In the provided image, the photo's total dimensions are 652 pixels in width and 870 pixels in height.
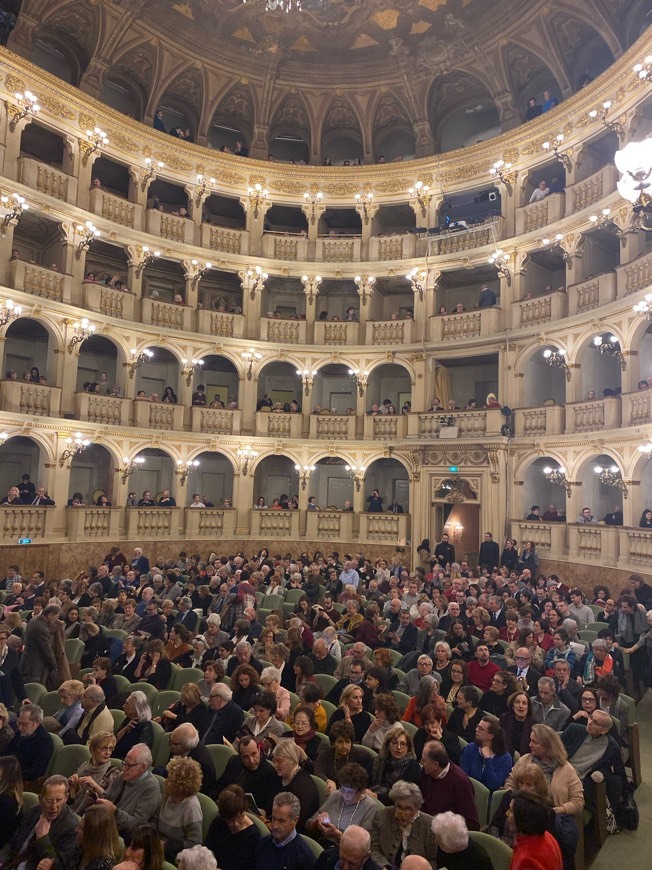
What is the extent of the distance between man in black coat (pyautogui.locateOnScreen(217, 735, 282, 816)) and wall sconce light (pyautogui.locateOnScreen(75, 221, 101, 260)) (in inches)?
761

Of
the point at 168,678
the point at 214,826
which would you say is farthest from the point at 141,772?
the point at 168,678

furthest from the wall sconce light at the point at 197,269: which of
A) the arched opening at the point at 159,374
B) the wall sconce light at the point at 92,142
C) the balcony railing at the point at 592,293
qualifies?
the balcony railing at the point at 592,293

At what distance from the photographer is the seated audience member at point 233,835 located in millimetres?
4398

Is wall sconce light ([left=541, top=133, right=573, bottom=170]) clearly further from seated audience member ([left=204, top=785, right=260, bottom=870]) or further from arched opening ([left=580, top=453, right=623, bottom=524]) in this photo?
seated audience member ([left=204, top=785, right=260, bottom=870])

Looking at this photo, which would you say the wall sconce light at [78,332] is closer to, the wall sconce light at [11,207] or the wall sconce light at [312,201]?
the wall sconce light at [11,207]

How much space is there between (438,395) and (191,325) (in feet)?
31.9

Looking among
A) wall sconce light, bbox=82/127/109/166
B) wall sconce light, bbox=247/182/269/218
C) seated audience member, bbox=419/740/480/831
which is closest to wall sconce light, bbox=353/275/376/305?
wall sconce light, bbox=247/182/269/218

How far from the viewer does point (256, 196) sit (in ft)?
82.0

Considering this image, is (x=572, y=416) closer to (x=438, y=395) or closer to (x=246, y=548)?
(x=438, y=395)

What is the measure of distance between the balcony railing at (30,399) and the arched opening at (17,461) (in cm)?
269

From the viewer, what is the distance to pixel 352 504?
84.6 ft

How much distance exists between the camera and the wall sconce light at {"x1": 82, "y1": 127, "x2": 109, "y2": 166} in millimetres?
21156

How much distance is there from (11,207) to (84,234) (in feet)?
Answer: 8.48

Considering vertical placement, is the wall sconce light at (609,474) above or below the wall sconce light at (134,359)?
below
